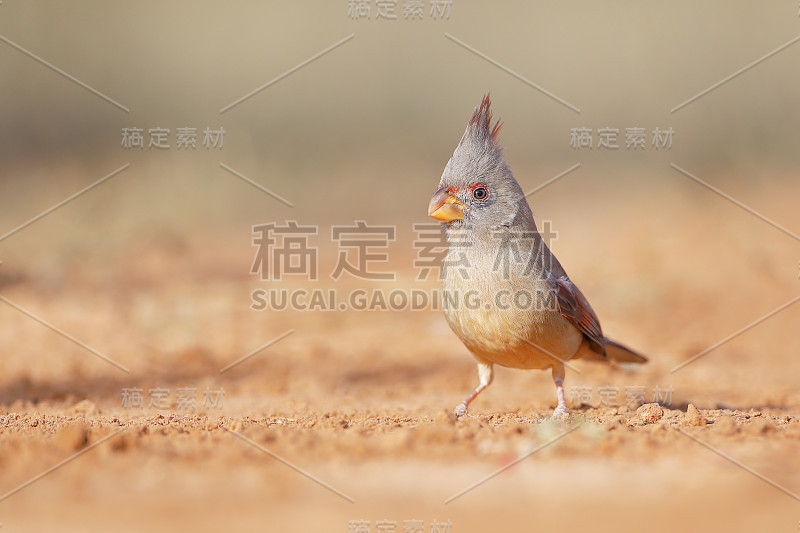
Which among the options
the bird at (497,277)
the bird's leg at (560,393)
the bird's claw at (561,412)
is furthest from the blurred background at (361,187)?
the bird at (497,277)

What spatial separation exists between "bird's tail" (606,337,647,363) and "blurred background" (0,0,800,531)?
0.59 meters

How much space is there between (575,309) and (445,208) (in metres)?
1.13

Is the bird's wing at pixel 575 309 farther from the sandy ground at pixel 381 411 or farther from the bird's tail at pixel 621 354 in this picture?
the sandy ground at pixel 381 411

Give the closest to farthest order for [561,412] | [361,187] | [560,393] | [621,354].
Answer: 1. [561,412]
2. [560,393]
3. [621,354]
4. [361,187]

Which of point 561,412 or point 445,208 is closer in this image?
point 561,412

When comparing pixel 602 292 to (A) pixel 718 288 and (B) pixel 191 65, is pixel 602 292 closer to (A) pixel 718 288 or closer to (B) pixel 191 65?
(A) pixel 718 288

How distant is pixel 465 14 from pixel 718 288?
1173 cm

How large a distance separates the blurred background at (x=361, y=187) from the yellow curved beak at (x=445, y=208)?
1.34 metres

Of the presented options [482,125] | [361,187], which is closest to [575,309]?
[482,125]

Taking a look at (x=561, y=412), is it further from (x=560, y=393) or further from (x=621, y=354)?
(x=621, y=354)

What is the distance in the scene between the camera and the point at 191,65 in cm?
1883

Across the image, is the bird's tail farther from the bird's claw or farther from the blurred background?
the bird's claw

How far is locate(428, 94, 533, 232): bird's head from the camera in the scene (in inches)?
206

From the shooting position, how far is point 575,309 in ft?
17.4
